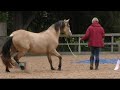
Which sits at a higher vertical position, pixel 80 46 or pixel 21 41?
pixel 21 41

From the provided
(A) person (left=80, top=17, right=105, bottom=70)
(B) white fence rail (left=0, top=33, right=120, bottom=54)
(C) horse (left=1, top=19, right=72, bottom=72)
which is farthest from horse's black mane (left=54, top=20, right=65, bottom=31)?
(B) white fence rail (left=0, top=33, right=120, bottom=54)

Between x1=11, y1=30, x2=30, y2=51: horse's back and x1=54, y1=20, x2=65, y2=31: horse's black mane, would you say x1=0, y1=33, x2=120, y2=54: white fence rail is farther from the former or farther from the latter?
x1=11, y1=30, x2=30, y2=51: horse's back

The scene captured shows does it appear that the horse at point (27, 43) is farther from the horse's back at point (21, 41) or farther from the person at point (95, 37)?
the person at point (95, 37)

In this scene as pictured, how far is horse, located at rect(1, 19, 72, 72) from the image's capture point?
31.5ft

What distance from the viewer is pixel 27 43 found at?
9953 mm

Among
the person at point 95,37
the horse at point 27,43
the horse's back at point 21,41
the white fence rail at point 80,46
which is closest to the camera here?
the horse at point 27,43

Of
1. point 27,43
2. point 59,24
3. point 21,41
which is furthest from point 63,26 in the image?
point 21,41

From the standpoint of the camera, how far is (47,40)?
34.2 feet

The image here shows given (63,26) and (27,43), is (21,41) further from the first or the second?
(63,26)

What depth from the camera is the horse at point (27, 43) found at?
9.62 metres

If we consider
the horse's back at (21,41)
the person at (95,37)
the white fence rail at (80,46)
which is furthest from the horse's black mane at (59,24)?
the white fence rail at (80,46)
